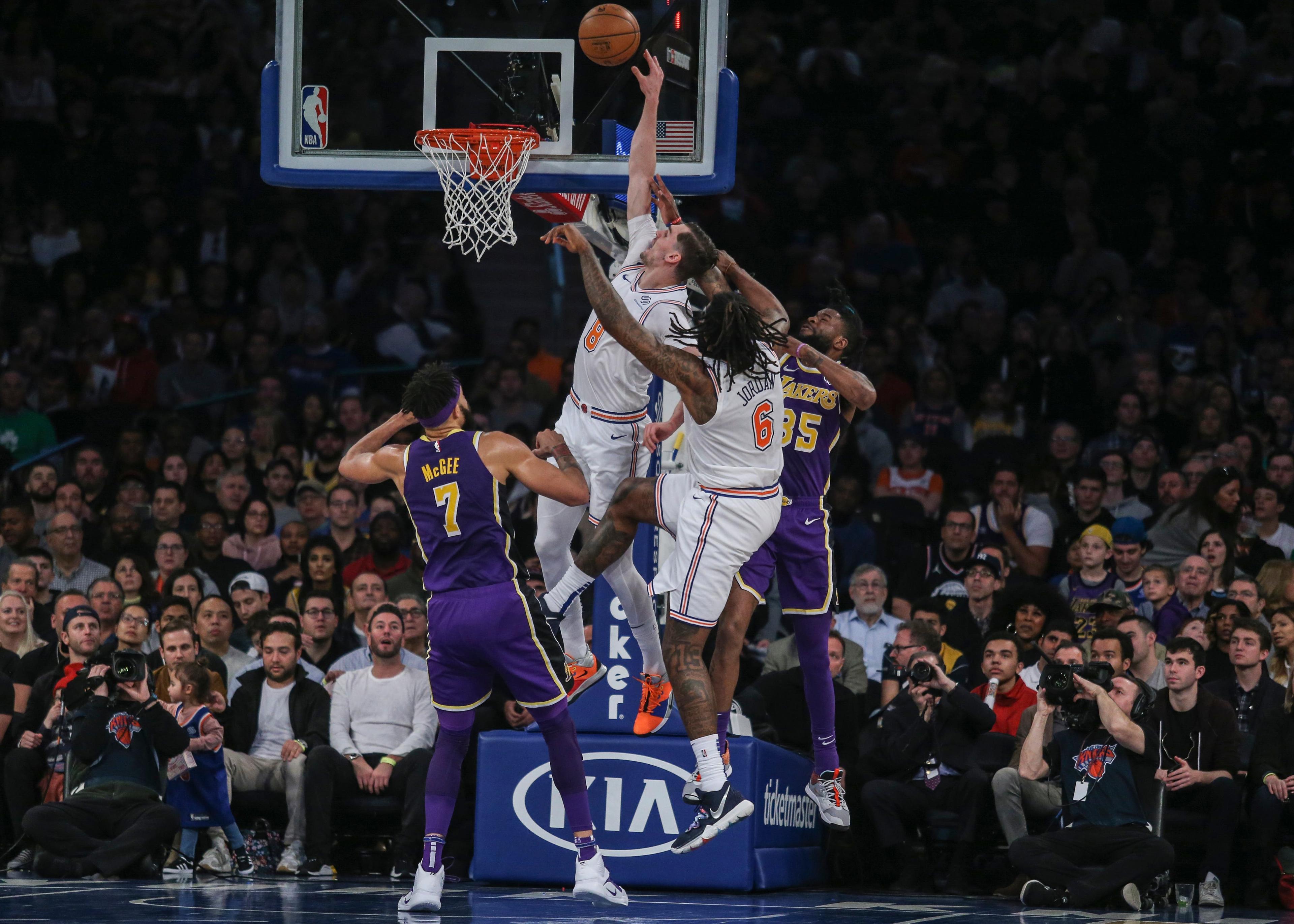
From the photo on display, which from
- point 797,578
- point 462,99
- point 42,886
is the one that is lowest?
point 42,886

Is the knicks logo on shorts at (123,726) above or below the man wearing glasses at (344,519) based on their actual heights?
below

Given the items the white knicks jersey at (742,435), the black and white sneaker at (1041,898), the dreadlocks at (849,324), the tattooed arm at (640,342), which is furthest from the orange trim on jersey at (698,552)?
the black and white sneaker at (1041,898)

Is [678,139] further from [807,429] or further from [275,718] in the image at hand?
[275,718]

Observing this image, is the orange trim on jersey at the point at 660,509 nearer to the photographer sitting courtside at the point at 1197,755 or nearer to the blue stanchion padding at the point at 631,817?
the blue stanchion padding at the point at 631,817

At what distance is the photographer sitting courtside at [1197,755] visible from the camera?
10.3 m

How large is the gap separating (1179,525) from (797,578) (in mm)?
Result: 4663

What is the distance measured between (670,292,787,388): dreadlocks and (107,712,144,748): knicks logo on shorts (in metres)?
4.45

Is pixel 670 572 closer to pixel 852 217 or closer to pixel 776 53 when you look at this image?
pixel 852 217

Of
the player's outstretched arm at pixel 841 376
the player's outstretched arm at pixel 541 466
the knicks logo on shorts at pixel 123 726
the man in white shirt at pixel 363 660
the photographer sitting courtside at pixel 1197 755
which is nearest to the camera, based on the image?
the player's outstretched arm at pixel 541 466

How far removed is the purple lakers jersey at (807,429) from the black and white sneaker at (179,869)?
14.1 ft

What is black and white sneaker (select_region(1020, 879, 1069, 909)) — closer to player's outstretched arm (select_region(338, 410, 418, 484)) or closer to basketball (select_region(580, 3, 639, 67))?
player's outstretched arm (select_region(338, 410, 418, 484))

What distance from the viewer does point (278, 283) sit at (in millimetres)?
18391

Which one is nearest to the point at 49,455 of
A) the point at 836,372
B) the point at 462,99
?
the point at 462,99

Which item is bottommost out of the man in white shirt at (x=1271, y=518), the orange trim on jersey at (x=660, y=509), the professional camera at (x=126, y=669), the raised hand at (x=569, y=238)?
the professional camera at (x=126, y=669)
